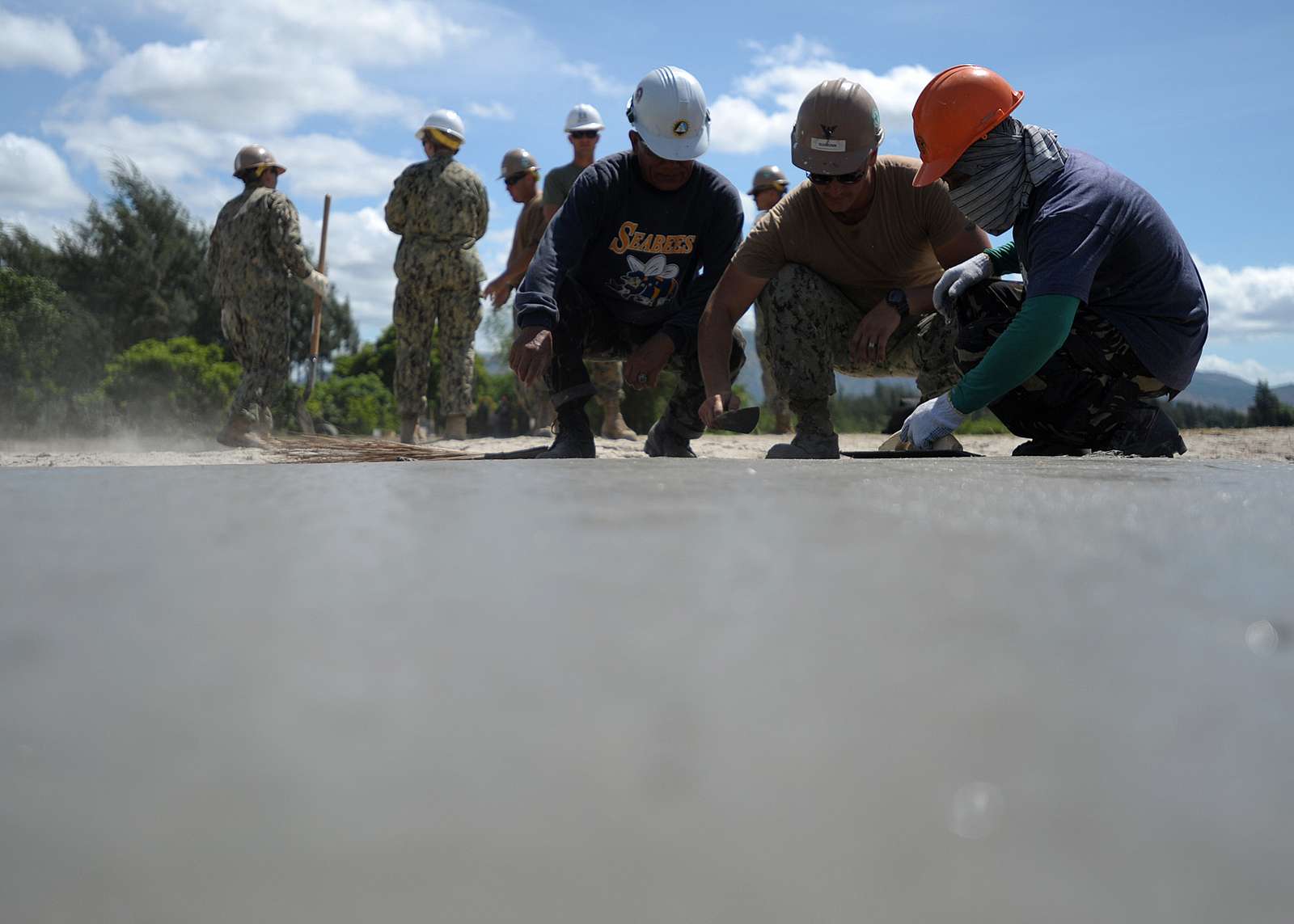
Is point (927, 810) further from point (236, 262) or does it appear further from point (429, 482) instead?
point (236, 262)

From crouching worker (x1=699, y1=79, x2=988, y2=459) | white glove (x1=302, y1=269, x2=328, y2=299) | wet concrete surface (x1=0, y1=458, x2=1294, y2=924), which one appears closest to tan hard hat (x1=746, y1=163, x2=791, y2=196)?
white glove (x1=302, y1=269, x2=328, y2=299)

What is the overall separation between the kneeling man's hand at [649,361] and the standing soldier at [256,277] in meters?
3.19

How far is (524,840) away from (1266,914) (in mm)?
206

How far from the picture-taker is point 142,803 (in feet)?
1.03

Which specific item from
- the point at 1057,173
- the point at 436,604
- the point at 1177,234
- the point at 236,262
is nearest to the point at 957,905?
the point at 436,604

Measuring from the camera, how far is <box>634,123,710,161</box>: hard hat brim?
3.05 m

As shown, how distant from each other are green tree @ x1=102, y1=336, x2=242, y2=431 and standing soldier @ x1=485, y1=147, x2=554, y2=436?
456 centimetres

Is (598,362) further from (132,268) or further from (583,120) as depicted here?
(132,268)

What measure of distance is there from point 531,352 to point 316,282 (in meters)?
3.66

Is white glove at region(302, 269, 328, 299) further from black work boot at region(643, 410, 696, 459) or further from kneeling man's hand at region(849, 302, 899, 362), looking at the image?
kneeling man's hand at region(849, 302, 899, 362)

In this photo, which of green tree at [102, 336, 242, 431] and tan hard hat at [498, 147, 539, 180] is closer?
tan hard hat at [498, 147, 539, 180]

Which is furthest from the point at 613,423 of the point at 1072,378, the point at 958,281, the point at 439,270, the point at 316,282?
the point at 1072,378

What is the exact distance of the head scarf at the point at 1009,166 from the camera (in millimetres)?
2205

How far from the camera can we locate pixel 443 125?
5895 mm
